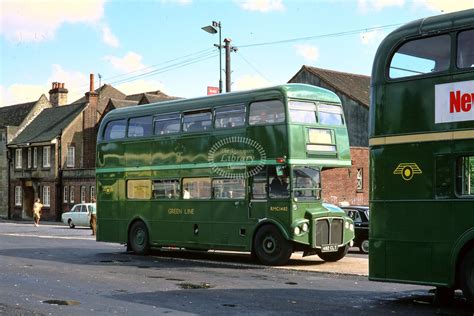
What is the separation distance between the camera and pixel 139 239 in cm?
2158

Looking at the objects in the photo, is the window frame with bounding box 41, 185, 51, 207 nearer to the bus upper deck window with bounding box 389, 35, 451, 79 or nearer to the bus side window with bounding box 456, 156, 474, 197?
the bus upper deck window with bounding box 389, 35, 451, 79

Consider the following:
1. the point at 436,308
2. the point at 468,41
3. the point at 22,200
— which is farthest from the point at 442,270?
the point at 22,200

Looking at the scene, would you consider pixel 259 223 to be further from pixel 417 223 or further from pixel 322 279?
pixel 417 223

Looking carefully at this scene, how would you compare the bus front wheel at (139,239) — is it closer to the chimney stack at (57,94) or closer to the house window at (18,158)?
the house window at (18,158)

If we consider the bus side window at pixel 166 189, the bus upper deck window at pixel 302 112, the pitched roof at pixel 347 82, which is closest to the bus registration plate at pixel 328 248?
the bus upper deck window at pixel 302 112

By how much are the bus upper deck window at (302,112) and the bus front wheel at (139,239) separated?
664 centimetres

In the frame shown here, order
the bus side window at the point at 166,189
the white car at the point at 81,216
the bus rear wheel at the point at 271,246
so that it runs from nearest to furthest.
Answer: the bus rear wheel at the point at 271,246
the bus side window at the point at 166,189
the white car at the point at 81,216

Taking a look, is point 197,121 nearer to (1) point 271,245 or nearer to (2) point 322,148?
(2) point 322,148

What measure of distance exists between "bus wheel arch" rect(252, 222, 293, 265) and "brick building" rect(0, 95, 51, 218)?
166 feet

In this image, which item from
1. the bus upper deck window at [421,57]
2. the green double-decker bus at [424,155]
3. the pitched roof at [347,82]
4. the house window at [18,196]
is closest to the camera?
the green double-decker bus at [424,155]

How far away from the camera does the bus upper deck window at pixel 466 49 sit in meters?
9.87

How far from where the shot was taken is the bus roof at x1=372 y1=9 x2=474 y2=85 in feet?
32.9

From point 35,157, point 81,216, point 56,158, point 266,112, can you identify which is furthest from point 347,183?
point 35,157

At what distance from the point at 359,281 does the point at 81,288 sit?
563cm
